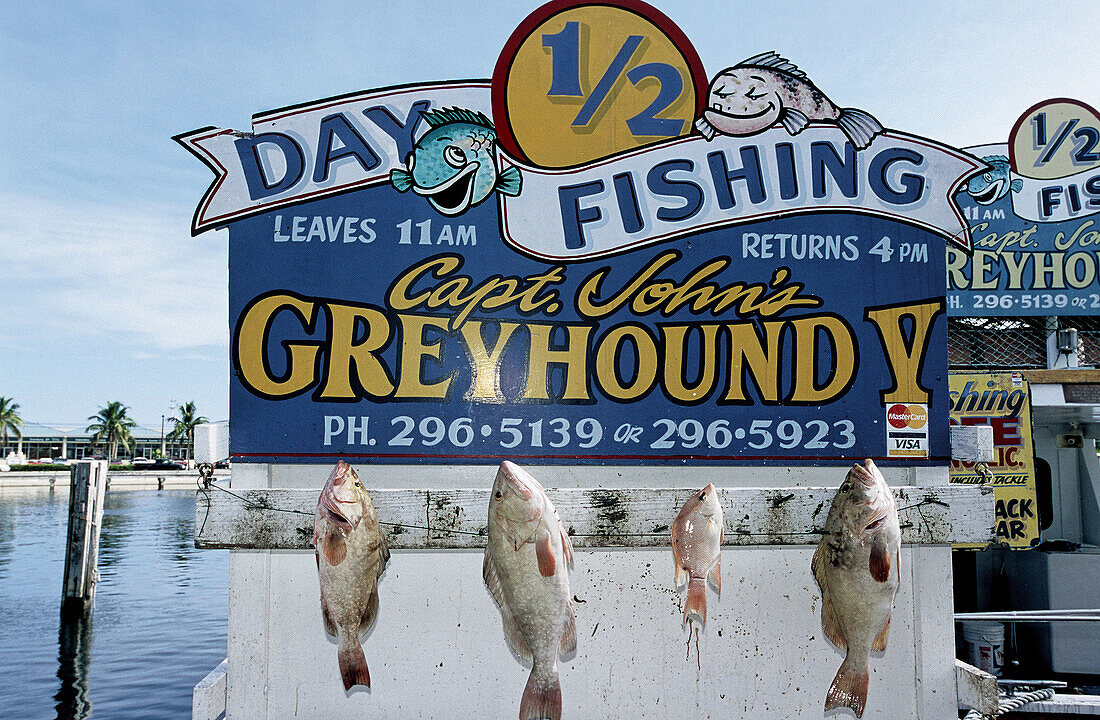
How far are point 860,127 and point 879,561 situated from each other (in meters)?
2.83

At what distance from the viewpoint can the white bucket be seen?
334 inches

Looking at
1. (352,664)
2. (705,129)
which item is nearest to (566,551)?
(352,664)

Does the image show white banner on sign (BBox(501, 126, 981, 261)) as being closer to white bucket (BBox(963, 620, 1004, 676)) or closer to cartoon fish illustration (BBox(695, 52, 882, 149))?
cartoon fish illustration (BBox(695, 52, 882, 149))

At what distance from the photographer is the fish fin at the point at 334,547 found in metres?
3.26

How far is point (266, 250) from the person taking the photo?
172 inches

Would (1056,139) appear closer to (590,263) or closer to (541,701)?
(590,263)

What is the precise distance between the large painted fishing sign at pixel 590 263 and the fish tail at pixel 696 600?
119cm

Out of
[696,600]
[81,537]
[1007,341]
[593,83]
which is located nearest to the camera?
[696,600]

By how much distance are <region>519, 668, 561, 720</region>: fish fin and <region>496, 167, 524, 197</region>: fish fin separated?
9.02 ft

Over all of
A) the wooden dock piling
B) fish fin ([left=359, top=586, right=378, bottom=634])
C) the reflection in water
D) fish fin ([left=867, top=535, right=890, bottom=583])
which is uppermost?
fish fin ([left=867, top=535, right=890, bottom=583])

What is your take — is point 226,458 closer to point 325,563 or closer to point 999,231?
point 325,563

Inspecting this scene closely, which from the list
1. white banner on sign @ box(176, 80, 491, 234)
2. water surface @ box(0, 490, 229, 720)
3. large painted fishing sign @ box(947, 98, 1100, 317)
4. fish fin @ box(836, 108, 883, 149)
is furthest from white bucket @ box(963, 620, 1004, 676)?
water surface @ box(0, 490, 229, 720)

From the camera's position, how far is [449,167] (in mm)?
4469

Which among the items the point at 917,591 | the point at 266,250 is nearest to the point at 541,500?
the point at 266,250
